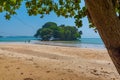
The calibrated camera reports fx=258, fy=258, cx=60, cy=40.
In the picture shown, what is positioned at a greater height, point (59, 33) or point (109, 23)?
point (109, 23)

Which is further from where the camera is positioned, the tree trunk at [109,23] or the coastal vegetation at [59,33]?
the coastal vegetation at [59,33]

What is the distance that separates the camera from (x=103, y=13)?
12.3 ft

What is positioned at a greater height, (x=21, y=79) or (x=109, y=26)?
(x=109, y=26)

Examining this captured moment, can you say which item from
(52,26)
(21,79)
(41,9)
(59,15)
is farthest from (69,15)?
(52,26)

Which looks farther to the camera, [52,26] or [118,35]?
[52,26]

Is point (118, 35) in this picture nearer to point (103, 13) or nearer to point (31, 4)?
point (103, 13)

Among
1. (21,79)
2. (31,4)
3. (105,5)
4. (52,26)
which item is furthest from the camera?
(52,26)

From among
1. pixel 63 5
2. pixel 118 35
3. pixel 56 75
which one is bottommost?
pixel 56 75

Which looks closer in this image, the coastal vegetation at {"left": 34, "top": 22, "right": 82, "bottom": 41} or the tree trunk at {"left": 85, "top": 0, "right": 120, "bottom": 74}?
the tree trunk at {"left": 85, "top": 0, "right": 120, "bottom": 74}

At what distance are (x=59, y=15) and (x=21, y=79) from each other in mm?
2605

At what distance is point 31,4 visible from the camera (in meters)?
7.81

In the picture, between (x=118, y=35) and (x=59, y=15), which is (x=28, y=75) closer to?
(x=59, y=15)

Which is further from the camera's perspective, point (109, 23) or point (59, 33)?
point (59, 33)

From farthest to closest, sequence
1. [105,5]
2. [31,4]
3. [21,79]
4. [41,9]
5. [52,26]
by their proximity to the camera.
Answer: [52,26] → [41,9] → [31,4] → [21,79] → [105,5]
